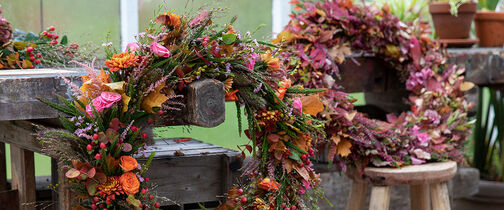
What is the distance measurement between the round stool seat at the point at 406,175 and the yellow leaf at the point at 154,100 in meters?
1.20

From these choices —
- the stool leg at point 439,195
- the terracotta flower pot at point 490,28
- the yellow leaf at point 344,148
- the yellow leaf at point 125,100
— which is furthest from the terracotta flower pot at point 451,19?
the yellow leaf at point 125,100

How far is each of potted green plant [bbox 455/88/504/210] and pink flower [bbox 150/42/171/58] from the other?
279 cm

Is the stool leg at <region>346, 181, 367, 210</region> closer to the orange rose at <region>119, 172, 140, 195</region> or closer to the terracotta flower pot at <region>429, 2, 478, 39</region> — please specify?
the terracotta flower pot at <region>429, 2, 478, 39</region>

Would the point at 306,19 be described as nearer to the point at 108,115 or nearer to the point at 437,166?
the point at 437,166

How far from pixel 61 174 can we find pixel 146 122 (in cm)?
31

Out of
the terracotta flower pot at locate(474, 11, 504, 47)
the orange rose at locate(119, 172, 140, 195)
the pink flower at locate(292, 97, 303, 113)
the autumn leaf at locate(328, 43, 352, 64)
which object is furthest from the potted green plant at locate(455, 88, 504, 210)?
the orange rose at locate(119, 172, 140, 195)

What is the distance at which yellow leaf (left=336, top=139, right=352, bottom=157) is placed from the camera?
256 cm

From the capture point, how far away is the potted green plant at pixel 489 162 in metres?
3.99

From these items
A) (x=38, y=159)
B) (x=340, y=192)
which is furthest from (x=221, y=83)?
(x=38, y=159)

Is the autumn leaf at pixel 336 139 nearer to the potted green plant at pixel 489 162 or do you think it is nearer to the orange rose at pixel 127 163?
the orange rose at pixel 127 163

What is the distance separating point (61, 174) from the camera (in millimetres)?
1862

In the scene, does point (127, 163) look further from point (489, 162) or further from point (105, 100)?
point (489, 162)

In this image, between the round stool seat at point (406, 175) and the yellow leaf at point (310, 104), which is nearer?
the yellow leaf at point (310, 104)

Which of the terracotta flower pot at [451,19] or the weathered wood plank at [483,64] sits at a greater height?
the terracotta flower pot at [451,19]
